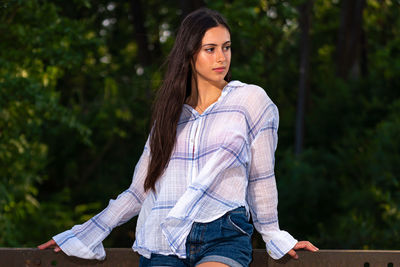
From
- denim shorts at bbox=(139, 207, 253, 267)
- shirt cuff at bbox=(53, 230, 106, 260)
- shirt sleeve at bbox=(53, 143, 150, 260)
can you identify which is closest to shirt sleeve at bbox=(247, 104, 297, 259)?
denim shorts at bbox=(139, 207, 253, 267)

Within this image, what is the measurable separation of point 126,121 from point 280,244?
980 centimetres

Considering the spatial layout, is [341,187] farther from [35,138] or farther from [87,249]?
[87,249]

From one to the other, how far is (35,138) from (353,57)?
1247 cm

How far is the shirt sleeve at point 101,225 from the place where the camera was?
3.14m

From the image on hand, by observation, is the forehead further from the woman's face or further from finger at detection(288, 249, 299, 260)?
finger at detection(288, 249, 299, 260)

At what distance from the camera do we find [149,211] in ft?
10.0

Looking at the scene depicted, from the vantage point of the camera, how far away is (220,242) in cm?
279

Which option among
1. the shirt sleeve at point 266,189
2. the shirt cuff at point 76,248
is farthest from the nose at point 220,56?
the shirt cuff at point 76,248

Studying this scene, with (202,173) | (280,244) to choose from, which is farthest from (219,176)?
(280,244)

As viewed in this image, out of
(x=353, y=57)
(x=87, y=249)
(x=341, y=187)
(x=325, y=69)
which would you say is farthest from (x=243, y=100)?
(x=325, y=69)

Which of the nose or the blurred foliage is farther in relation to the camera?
the blurred foliage

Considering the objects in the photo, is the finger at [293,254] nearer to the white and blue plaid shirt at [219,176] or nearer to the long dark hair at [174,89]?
the white and blue plaid shirt at [219,176]

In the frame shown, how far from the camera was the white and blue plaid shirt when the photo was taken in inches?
112

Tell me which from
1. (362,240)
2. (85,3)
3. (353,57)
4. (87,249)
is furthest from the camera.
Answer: (353,57)
